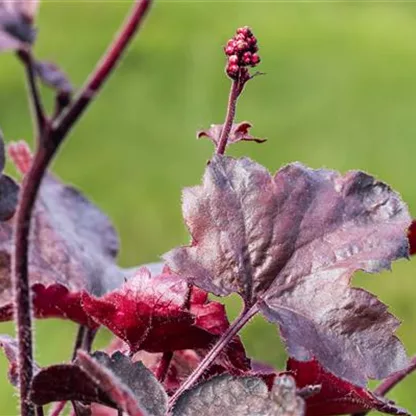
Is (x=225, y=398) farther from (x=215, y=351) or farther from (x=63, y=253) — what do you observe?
(x=63, y=253)

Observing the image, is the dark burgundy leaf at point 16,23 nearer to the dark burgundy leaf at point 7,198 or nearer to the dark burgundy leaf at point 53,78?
the dark burgundy leaf at point 53,78

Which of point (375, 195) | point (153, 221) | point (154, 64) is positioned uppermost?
point (375, 195)

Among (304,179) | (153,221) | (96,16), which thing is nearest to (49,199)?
(304,179)

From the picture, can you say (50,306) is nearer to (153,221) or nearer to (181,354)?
(181,354)

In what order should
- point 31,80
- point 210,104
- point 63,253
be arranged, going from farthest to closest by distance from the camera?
point 210,104 < point 63,253 < point 31,80

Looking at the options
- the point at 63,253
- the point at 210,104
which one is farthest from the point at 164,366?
the point at 210,104

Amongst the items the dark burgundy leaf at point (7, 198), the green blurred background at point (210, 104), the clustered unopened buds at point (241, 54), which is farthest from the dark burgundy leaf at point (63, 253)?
the green blurred background at point (210, 104)
